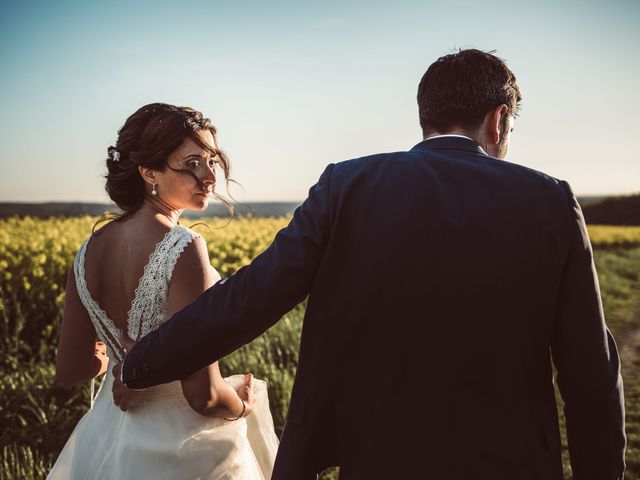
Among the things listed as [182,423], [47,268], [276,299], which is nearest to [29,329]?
[47,268]

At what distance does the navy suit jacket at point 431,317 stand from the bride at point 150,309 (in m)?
0.40

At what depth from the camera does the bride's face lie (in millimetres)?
2203

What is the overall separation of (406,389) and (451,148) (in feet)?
2.46

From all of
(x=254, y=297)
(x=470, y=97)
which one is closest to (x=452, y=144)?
(x=470, y=97)

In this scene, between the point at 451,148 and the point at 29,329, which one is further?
the point at 29,329

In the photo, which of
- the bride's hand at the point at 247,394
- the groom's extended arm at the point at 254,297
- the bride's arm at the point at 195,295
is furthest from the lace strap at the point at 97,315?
the groom's extended arm at the point at 254,297

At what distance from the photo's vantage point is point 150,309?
2.05 m

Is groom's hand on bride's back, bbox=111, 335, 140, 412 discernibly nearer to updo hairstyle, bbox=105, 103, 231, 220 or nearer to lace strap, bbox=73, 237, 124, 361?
lace strap, bbox=73, 237, 124, 361

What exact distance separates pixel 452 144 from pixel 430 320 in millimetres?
566

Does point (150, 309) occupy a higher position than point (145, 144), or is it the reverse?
point (145, 144)

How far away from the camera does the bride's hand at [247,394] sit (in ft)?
7.57

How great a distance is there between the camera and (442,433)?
159 centimetres

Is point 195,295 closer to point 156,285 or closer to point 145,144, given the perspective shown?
point 156,285

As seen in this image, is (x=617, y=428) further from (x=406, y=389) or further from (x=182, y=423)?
(x=182, y=423)
